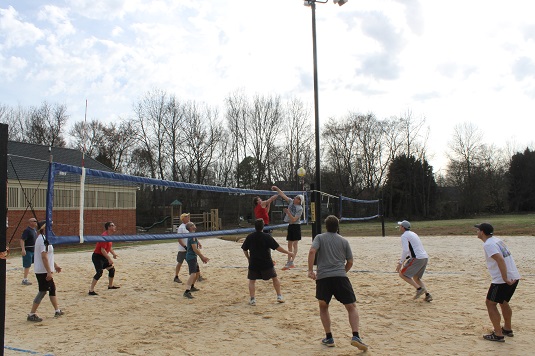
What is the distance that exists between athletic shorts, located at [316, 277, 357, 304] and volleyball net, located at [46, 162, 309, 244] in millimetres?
3465

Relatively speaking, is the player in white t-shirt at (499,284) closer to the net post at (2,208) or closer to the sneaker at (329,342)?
the sneaker at (329,342)

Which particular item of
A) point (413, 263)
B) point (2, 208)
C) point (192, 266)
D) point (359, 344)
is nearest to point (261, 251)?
point (192, 266)

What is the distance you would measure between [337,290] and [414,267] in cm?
291

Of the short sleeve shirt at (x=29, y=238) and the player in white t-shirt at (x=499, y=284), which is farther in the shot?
the short sleeve shirt at (x=29, y=238)

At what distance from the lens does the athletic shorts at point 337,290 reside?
5402 mm

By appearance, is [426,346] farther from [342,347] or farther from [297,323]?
[297,323]

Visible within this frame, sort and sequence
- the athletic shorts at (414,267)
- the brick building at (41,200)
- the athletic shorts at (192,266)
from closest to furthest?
the athletic shorts at (414,267), the athletic shorts at (192,266), the brick building at (41,200)

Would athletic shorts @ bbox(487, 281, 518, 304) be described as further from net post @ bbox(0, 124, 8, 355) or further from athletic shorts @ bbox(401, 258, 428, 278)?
net post @ bbox(0, 124, 8, 355)

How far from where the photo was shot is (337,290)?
544 centimetres

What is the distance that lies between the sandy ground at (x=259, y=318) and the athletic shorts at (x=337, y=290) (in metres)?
0.60

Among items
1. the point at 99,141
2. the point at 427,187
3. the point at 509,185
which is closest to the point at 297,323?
A: the point at 99,141

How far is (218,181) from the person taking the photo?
157 feet

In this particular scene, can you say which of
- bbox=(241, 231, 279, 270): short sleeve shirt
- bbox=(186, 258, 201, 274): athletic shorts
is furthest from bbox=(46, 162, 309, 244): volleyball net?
bbox=(241, 231, 279, 270): short sleeve shirt

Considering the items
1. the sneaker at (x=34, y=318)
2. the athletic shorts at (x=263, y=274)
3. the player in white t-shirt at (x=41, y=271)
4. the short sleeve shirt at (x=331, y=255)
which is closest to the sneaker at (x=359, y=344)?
the short sleeve shirt at (x=331, y=255)
